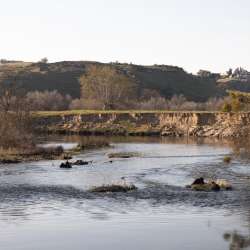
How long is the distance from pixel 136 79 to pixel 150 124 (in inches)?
3070

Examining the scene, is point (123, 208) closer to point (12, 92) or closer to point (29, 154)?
point (29, 154)

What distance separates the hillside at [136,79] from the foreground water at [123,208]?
10232 centimetres

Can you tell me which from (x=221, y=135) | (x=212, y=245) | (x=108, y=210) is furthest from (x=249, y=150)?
(x=221, y=135)

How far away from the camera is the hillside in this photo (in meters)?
149

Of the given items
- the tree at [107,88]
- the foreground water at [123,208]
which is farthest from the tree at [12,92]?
the tree at [107,88]

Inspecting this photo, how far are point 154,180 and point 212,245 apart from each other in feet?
51.5

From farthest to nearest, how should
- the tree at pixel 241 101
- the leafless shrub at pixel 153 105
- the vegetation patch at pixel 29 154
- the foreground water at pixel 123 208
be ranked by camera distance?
the leafless shrub at pixel 153 105
the vegetation patch at pixel 29 154
the tree at pixel 241 101
the foreground water at pixel 123 208

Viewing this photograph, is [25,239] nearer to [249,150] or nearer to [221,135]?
[249,150]

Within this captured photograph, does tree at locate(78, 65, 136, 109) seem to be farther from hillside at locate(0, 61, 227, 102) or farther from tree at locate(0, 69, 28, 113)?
hillside at locate(0, 61, 227, 102)

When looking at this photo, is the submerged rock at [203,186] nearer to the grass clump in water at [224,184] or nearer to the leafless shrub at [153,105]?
the grass clump in water at [224,184]

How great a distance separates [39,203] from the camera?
26.9m

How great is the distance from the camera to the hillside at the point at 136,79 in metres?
149

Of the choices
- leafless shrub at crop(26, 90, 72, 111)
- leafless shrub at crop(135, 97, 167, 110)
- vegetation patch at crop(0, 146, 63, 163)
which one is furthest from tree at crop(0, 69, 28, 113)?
leafless shrub at crop(135, 97, 167, 110)

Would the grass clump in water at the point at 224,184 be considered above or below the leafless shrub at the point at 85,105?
below
